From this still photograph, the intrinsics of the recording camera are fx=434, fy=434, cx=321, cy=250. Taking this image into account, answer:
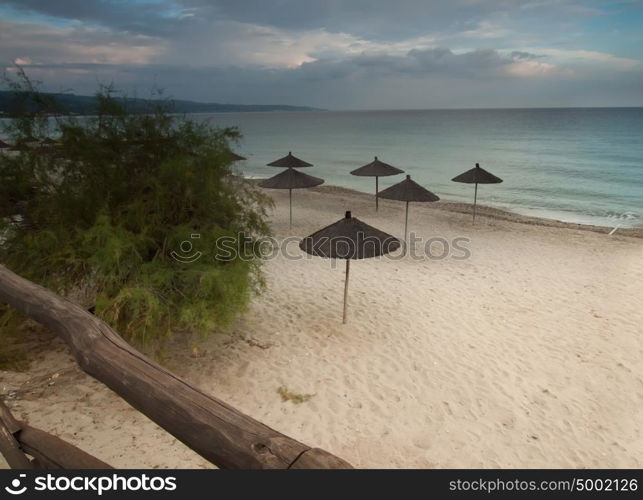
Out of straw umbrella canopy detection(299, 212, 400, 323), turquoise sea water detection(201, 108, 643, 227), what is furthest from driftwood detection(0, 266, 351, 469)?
turquoise sea water detection(201, 108, 643, 227)

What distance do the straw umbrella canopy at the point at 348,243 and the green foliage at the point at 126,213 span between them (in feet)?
3.60

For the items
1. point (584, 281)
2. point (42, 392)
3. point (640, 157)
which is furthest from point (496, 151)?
point (42, 392)

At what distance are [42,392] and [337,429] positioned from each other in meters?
3.46

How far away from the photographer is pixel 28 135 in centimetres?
611

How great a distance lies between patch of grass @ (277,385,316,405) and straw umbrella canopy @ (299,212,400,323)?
201 cm

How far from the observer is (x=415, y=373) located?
6102mm

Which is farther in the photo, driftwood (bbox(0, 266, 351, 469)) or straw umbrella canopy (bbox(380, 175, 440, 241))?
straw umbrella canopy (bbox(380, 175, 440, 241))

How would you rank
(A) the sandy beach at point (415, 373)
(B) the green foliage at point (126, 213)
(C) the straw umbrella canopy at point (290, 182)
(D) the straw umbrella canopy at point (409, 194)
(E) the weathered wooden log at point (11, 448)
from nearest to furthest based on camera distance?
(E) the weathered wooden log at point (11, 448), (A) the sandy beach at point (415, 373), (B) the green foliage at point (126, 213), (D) the straw umbrella canopy at point (409, 194), (C) the straw umbrella canopy at point (290, 182)

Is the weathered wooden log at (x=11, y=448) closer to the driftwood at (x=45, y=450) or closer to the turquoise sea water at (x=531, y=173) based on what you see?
the driftwood at (x=45, y=450)

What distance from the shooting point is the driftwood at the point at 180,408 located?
124 centimetres

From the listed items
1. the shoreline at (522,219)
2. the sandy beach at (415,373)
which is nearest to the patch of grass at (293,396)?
the sandy beach at (415,373)

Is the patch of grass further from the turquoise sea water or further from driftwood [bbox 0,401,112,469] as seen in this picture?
the turquoise sea water

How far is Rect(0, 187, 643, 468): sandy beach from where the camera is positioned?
4660 millimetres

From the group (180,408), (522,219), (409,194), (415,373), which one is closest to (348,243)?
(415,373)
